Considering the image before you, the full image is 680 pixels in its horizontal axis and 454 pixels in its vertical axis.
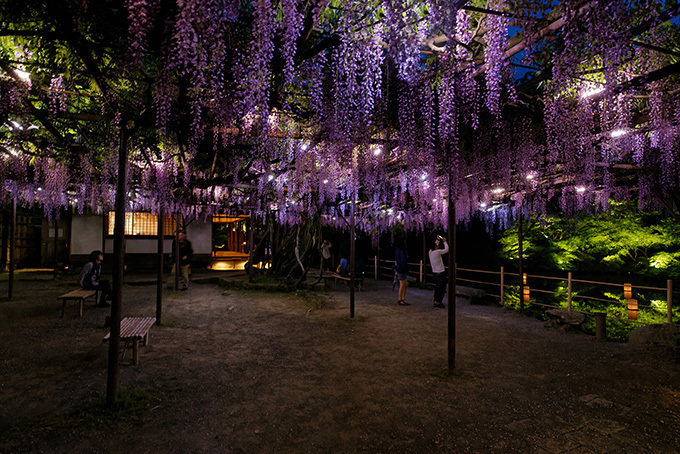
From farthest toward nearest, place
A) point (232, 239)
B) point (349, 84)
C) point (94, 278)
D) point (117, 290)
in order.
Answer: point (232, 239) → point (94, 278) → point (349, 84) → point (117, 290)

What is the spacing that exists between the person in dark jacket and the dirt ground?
1039 mm

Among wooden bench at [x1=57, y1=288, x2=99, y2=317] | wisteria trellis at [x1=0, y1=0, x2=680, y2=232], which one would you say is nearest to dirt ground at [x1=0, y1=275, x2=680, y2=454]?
wooden bench at [x1=57, y1=288, x2=99, y2=317]

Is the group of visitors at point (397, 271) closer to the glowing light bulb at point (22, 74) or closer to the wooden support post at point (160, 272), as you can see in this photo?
the wooden support post at point (160, 272)

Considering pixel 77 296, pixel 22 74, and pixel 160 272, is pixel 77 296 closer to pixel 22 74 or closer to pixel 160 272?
pixel 160 272

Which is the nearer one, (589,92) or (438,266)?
(589,92)

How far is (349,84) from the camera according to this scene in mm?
3402

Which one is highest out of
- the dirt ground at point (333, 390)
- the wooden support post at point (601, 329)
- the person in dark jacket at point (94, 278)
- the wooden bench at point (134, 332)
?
the person in dark jacket at point (94, 278)

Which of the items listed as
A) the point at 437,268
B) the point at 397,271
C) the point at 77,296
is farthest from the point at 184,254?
the point at 437,268

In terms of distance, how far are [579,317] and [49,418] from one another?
7.60 metres

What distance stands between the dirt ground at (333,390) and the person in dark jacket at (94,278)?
1039mm

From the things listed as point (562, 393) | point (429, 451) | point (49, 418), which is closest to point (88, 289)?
point (49, 418)

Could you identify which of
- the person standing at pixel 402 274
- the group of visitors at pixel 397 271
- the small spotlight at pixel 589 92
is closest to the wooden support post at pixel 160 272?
the group of visitors at pixel 397 271

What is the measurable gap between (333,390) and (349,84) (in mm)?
3159

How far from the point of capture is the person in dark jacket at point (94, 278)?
7422 millimetres
